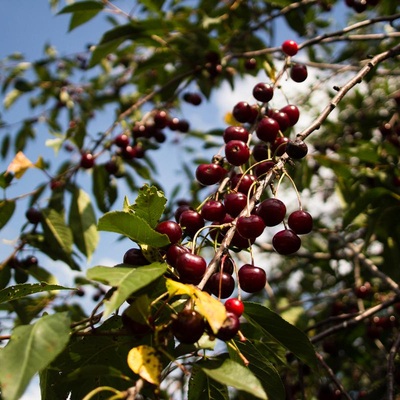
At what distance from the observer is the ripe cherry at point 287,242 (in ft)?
3.95

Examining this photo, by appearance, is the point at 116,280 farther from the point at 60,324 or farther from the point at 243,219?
the point at 243,219

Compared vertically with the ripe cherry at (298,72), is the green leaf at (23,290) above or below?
below

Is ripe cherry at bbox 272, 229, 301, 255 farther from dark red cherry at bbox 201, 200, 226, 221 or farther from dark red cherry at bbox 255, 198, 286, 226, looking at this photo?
dark red cherry at bbox 201, 200, 226, 221

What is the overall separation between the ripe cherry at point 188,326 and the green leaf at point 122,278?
0.11 meters

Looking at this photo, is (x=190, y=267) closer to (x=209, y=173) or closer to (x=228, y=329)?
(x=228, y=329)

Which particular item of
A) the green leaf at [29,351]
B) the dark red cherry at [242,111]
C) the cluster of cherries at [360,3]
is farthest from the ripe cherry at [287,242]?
the cluster of cherries at [360,3]

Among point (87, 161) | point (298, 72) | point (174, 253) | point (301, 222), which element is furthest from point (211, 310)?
point (87, 161)

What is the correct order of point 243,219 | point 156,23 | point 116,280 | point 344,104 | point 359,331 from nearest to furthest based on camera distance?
point 116,280 → point 243,219 → point 156,23 → point 359,331 → point 344,104

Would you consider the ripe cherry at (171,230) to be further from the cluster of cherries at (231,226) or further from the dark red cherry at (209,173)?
the dark red cherry at (209,173)

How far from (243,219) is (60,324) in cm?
49

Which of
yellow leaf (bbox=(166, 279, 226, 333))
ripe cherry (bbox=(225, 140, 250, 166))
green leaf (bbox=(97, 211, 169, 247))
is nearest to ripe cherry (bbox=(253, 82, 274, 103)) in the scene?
ripe cherry (bbox=(225, 140, 250, 166))

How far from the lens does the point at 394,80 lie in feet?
14.0

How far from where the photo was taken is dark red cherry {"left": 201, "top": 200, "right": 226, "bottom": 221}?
4.15 feet

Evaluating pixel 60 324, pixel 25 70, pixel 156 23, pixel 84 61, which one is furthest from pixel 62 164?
pixel 84 61
